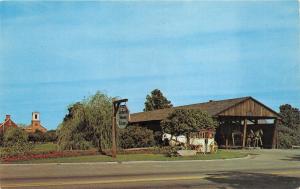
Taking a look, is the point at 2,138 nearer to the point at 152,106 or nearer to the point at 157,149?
the point at 157,149

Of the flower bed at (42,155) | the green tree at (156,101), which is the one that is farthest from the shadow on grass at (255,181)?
the green tree at (156,101)

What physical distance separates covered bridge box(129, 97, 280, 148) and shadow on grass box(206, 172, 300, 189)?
979 inches

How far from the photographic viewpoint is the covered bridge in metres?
43.0

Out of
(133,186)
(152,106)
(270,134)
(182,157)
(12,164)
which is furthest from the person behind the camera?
(152,106)

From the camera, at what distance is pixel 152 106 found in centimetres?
7081

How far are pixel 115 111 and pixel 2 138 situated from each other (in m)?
12.7

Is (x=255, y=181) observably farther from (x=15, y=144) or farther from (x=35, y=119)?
(x=35, y=119)

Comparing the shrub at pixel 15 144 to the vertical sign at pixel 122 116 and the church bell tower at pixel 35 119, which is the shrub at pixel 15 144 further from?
the vertical sign at pixel 122 116

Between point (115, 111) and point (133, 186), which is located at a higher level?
point (115, 111)

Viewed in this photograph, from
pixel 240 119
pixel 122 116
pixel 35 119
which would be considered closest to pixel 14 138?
pixel 122 116

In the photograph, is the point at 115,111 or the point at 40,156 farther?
the point at 115,111

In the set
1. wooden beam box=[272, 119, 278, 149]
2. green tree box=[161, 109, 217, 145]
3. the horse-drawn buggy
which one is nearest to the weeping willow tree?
green tree box=[161, 109, 217, 145]

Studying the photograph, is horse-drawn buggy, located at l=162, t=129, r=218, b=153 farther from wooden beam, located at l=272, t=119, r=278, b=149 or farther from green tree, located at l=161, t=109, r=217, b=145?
wooden beam, located at l=272, t=119, r=278, b=149

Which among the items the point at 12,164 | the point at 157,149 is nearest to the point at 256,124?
the point at 157,149
